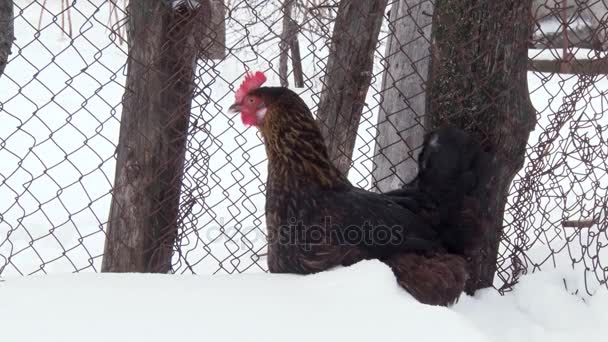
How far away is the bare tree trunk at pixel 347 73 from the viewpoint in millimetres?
4141

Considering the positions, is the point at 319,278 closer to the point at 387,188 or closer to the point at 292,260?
the point at 292,260

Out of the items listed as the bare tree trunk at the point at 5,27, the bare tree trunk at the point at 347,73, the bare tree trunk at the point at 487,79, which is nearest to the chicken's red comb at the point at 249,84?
the bare tree trunk at the point at 347,73

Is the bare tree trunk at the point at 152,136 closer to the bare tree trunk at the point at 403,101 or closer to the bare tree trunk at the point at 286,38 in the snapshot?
the bare tree trunk at the point at 286,38

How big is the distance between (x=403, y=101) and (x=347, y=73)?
0.43m

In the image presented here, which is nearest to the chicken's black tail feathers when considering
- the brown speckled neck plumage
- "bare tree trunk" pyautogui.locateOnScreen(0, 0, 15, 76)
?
the brown speckled neck plumage

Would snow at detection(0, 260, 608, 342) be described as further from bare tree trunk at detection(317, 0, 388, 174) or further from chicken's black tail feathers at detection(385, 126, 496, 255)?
bare tree trunk at detection(317, 0, 388, 174)

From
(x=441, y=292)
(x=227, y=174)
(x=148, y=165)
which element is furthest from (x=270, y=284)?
(x=227, y=174)

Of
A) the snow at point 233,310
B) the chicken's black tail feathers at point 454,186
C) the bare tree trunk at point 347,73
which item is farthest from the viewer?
the bare tree trunk at point 347,73

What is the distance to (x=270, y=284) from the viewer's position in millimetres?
2869

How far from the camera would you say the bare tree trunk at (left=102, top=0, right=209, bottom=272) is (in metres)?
3.45

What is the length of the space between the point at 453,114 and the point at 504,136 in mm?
255

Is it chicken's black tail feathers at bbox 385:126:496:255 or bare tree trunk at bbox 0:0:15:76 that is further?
bare tree trunk at bbox 0:0:15:76

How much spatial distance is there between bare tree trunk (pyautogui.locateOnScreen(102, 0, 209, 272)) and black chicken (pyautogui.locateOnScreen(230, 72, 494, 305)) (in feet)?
1.21

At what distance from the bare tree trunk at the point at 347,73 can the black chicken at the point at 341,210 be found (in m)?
0.77
